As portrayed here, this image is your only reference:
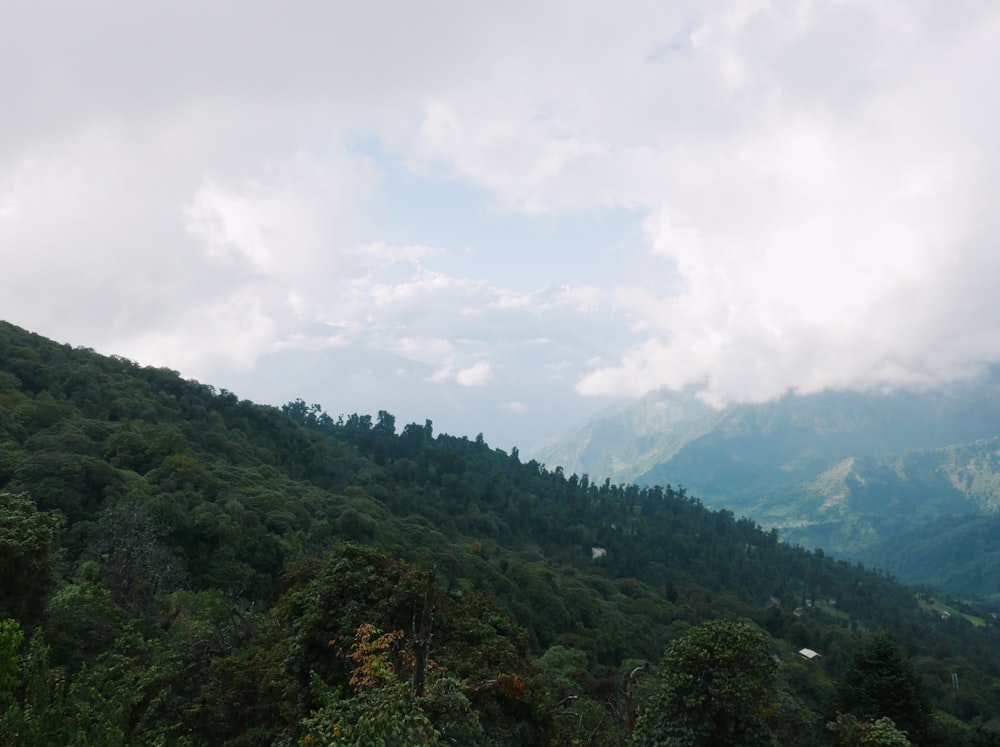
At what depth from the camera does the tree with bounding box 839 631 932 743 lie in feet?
114

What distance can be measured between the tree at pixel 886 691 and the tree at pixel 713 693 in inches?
792

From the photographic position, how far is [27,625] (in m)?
19.3

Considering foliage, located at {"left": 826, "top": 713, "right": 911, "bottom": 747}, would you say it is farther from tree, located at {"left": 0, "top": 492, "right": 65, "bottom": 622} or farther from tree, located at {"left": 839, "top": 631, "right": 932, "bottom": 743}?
tree, located at {"left": 0, "top": 492, "right": 65, "bottom": 622}

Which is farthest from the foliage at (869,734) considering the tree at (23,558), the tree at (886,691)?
the tree at (23,558)

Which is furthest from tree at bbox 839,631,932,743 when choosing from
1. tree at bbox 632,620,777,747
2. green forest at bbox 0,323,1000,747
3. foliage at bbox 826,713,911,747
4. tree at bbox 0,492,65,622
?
tree at bbox 0,492,65,622

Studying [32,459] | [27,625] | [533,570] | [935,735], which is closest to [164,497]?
[32,459]

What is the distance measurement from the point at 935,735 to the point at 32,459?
198 ft

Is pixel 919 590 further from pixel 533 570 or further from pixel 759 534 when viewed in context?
pixel 533 570

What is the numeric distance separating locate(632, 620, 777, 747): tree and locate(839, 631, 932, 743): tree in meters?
20.1

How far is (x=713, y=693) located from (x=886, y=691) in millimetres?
24406

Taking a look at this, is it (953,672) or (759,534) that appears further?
(759,534)

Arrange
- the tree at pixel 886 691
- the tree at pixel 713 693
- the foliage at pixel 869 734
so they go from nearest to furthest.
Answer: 1. the tree at pixel 713 693
2. the foliage at pixel 869 734
3. the tree at pixel 886 691

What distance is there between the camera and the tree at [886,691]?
114 feet

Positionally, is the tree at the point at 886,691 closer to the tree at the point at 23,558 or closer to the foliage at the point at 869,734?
the foliage at the point at 869,734
